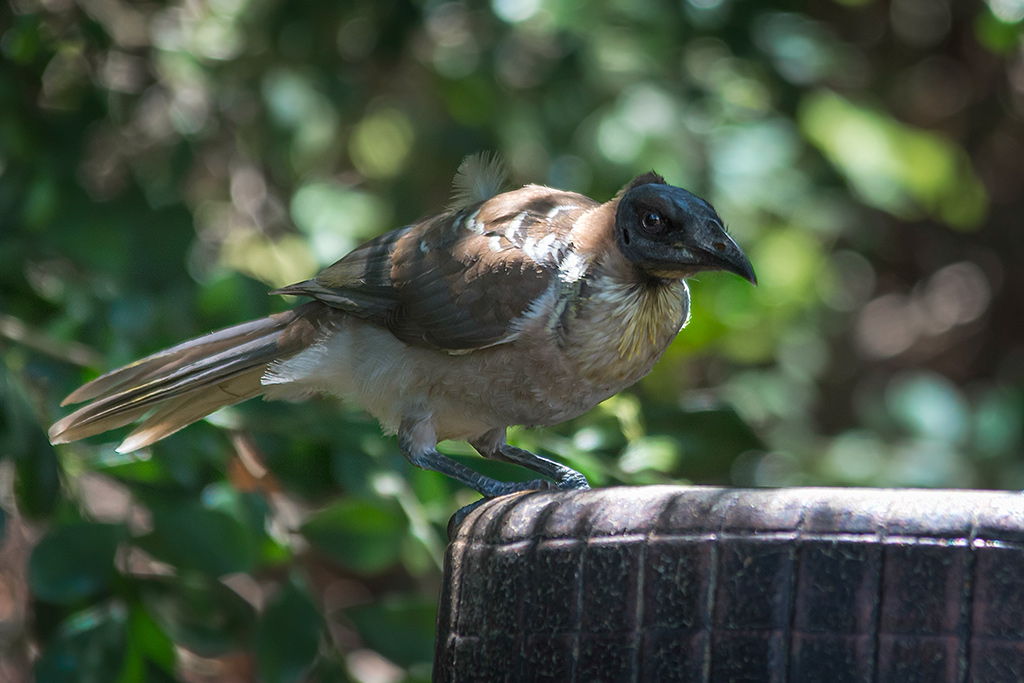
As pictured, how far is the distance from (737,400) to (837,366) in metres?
2.58

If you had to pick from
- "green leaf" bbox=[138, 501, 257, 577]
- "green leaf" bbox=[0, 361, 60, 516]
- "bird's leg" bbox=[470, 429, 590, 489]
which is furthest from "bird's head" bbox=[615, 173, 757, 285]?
"green leaf" bbox=[0, 361, 60, 516]

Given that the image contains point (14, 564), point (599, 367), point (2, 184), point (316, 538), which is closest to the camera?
point (599, 367)

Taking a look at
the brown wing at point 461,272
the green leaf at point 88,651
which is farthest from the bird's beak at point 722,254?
the green leaf at point 88,651

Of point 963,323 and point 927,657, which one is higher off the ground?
point 927,657

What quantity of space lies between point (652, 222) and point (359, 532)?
1.30 meters

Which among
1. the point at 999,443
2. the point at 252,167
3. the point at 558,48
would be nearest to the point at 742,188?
the point at 558,48

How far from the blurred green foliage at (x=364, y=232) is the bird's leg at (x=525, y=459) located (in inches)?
1.9

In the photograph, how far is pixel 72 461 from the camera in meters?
3.35

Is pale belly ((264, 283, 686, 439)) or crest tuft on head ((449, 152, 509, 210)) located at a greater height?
crest tuft on head ((449, 152, 509, 210))

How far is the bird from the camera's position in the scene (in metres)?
2.77

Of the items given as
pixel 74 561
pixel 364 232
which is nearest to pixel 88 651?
pixel 74 561

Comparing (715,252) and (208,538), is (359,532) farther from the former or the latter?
(715,252)

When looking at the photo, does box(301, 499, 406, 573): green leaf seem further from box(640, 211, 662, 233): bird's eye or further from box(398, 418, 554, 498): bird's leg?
box(640, 211, 662, 233): bird's eye

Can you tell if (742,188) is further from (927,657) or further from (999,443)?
(927,657)
